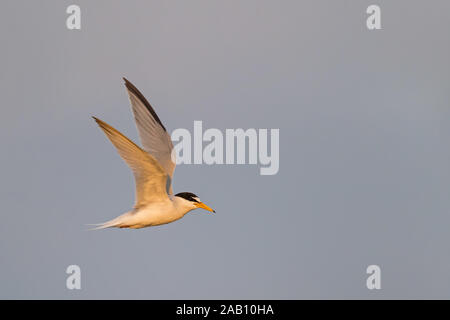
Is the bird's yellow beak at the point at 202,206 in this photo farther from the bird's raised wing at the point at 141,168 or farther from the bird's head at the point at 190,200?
the bird's raised wing at the point at 141,168

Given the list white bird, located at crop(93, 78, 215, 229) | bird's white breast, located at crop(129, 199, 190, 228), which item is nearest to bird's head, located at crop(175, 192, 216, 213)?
white bird, located at crop(93, 78, 215, 229)

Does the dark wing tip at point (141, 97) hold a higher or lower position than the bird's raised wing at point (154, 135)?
higher

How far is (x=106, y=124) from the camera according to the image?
38.9ft

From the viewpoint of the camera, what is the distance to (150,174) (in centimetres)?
1314

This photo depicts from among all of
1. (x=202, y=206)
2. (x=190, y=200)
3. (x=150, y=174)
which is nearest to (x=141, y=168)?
(x=150, y=174)

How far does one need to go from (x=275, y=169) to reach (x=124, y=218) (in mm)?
4868

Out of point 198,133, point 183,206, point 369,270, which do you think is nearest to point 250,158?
point 198,133

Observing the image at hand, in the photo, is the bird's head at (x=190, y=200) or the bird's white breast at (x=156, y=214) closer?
the bird's white breast at (x=156, y=214)

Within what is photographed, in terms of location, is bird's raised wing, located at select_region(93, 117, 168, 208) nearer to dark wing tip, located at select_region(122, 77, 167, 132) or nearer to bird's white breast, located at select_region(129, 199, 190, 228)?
bird's white breast, located at select_region(129, 199, 190, 228)

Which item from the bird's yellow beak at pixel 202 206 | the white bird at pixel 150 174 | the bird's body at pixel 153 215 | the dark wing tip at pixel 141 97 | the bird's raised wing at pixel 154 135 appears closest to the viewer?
the white bird at pixel 150 174

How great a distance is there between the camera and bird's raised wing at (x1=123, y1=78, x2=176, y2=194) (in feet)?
46.1

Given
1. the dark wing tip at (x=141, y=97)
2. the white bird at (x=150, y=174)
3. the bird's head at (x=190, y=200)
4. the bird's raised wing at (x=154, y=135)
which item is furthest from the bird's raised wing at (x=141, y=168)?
the dark wing tip at (x=141, y=97)

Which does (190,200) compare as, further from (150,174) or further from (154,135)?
(154,135)

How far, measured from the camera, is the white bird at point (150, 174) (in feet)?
42.0
